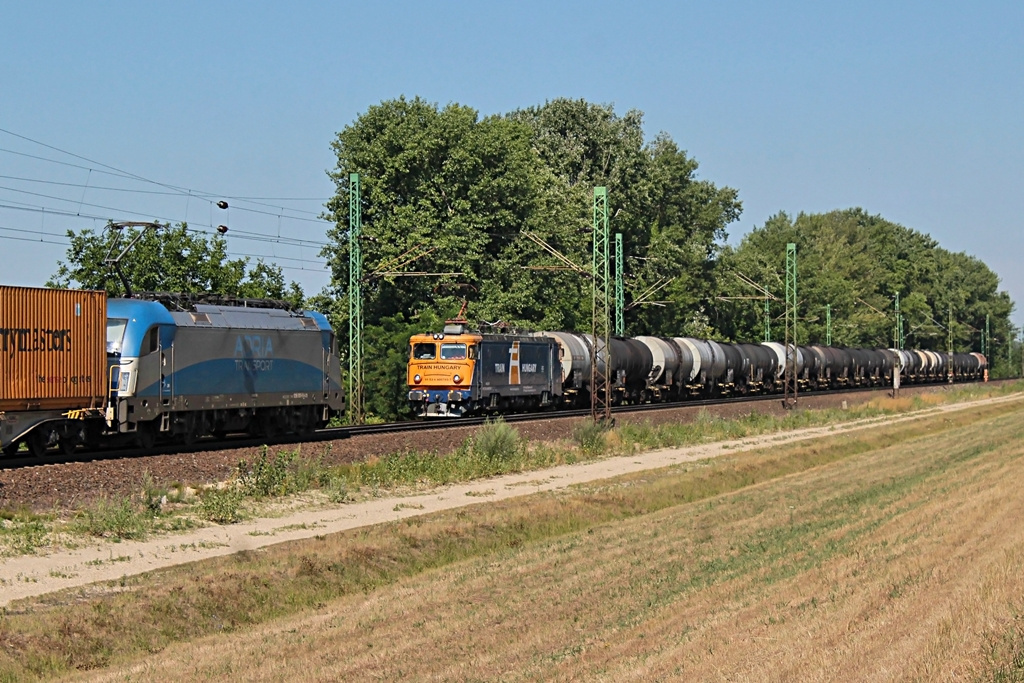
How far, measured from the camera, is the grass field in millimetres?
9992

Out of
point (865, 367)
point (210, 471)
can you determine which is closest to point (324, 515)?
point (210, 471)

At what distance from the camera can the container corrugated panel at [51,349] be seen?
992 inches

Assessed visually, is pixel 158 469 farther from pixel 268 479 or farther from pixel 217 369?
pixel 217 369

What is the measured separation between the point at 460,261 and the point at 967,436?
30100 millimetres

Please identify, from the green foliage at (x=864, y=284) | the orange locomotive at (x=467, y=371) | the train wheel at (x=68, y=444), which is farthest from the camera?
the green foliage at (x=864, y=284)

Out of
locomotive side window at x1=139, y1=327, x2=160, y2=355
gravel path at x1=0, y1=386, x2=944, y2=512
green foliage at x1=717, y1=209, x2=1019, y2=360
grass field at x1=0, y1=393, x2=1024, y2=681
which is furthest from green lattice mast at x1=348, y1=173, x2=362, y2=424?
green foliage at x1=717, y1=209, x2=1019, y2=360

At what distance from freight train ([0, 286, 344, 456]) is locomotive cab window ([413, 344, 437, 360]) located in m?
9.41

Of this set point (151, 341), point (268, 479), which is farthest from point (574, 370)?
point (268, 479)

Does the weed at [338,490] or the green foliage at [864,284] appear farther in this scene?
the green foliage at [864,284]

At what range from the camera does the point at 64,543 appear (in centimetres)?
1788

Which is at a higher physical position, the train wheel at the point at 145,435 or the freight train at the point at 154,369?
the freight train at the point at 154,369

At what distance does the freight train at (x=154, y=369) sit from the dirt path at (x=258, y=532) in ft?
23.6

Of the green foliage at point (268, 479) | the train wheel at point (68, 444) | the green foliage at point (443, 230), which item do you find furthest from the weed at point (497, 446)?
the green foliage at point (443, 230)

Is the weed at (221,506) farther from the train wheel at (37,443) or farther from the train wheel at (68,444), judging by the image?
the train wheel at (68,444)
